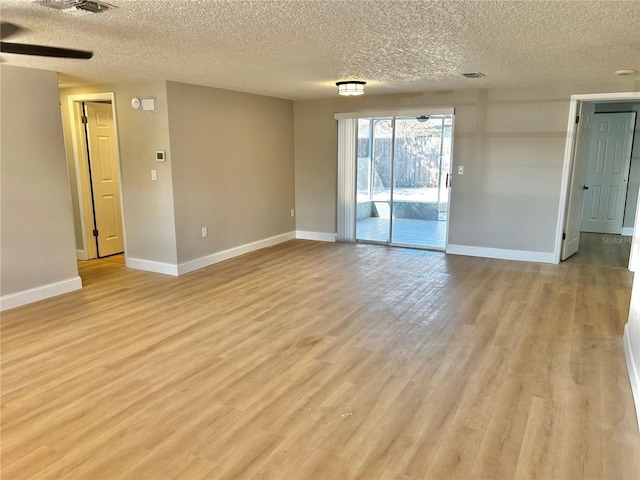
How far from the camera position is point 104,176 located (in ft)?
19.7

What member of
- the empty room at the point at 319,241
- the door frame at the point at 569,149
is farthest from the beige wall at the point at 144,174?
the door frame at the point at 569,149

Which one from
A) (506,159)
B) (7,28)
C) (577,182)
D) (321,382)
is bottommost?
(321,382)

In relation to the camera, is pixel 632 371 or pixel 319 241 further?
pixel 319 241

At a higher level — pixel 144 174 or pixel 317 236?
pixel 144 174

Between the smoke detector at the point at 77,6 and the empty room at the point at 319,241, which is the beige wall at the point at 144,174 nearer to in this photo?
the empty room at the point at 319,241

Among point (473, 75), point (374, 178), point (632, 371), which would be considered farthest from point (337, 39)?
point (374, 178)

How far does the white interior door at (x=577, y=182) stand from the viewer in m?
5.60

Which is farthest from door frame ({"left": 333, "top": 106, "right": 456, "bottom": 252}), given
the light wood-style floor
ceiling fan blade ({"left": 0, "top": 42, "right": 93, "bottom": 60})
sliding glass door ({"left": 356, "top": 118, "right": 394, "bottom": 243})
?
ceiling fan blade ({"left": 0, "top": 42, "right": 93, "bottom": 60})

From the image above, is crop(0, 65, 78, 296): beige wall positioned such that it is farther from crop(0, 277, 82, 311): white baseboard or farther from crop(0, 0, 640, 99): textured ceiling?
crop(0, 0, 640, 99): textured ceiling

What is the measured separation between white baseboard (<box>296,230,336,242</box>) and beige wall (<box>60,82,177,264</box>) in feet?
9.20

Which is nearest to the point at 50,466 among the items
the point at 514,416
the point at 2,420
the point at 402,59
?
the point at 2,420

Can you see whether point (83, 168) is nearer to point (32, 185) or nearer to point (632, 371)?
point (32, 185)

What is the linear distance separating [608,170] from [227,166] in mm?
6549

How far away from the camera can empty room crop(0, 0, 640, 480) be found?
2324mm
